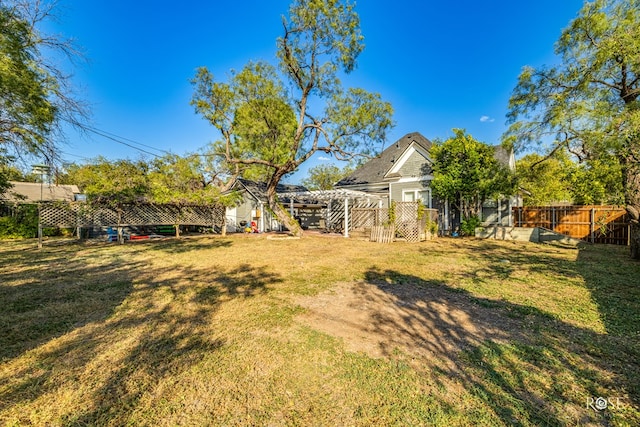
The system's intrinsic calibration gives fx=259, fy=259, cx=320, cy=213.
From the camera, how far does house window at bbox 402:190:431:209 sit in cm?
1628

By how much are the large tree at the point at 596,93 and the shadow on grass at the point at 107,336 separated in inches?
389

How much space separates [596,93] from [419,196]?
9000mm

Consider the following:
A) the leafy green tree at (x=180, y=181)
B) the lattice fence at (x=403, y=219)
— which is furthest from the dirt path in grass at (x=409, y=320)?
the leafy green tree at (x=180, y=181)

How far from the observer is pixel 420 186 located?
16.6 meters

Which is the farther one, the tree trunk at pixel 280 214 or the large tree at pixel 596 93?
the tree trunk at pixel 280 214

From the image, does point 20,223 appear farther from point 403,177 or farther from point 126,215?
point 403,177

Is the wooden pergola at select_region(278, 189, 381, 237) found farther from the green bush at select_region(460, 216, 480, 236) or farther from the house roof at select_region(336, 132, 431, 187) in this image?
the green bush at select_region(460, 216, 480, 236)

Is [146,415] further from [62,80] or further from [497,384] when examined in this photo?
[62,80]

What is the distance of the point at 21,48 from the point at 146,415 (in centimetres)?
788

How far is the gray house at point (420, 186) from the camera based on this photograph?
49.4ft

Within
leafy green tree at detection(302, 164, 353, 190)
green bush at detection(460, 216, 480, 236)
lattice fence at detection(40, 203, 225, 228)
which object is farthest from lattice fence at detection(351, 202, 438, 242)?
leafy green tree at detection(302, 164, 353, 190)

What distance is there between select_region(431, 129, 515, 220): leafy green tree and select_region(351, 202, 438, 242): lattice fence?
1644mm

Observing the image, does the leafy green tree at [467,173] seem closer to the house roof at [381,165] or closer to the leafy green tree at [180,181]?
the house roof at [381,165]

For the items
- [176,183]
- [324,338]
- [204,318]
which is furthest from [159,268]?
[176,183]
